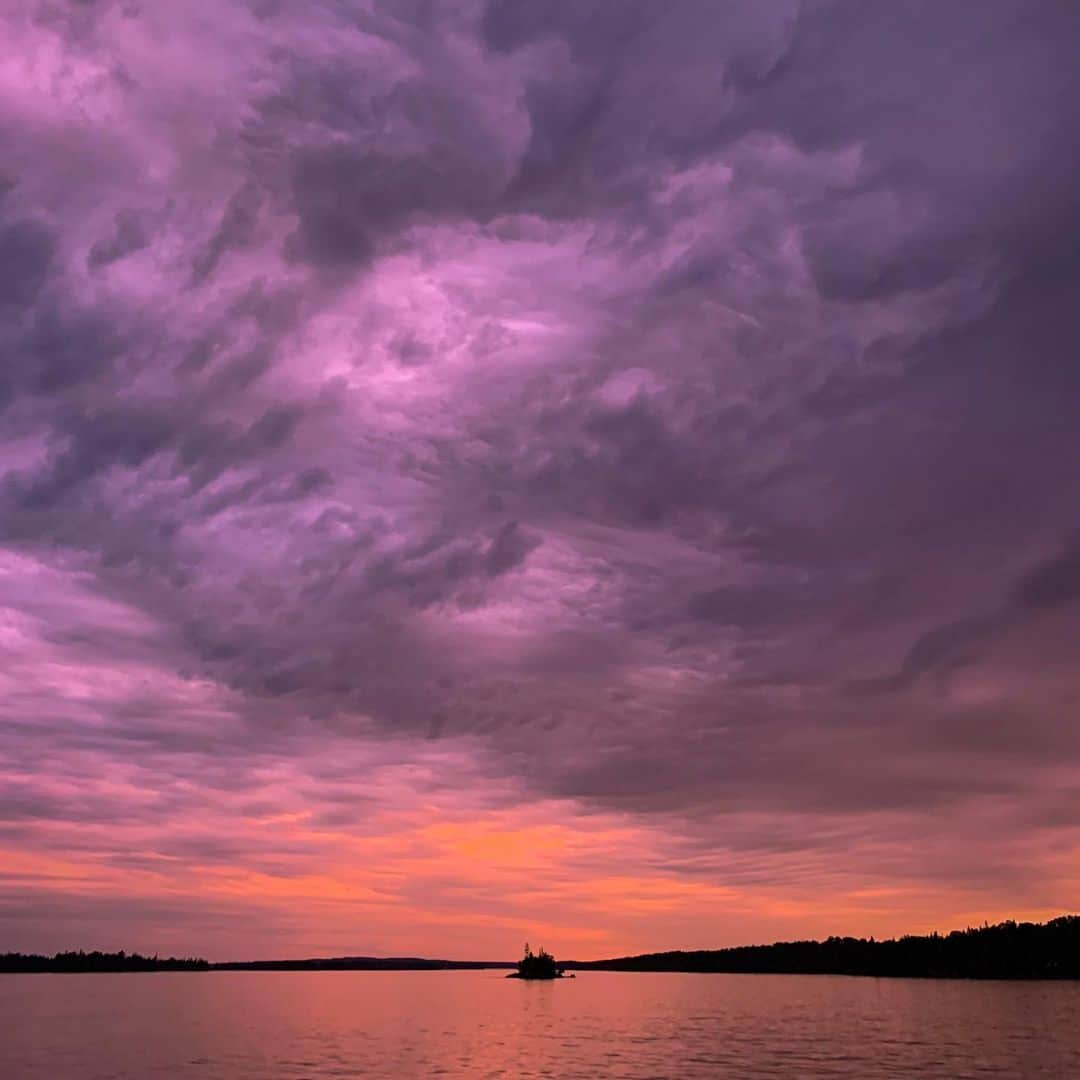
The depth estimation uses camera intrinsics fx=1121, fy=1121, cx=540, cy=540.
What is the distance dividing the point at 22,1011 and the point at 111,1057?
109m

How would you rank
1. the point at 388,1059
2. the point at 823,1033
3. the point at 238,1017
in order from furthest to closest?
the point at 238,1017 → the point at 823,1033 → the point at 388,1059

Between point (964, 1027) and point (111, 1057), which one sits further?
point (964, 1027)

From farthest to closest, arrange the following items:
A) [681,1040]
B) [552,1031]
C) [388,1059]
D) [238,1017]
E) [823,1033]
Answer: [238,1017] < [552,1031] < [823,1033] < [681,1040] < [388,1059]

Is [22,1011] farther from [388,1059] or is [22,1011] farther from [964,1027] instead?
[964,1027]

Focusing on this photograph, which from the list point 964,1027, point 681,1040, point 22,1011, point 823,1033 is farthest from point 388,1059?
point 22,1011

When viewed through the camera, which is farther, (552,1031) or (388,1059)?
(552,1031)

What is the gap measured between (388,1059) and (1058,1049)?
65.0 meters

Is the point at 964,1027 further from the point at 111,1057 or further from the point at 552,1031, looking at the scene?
the point at 111,1057

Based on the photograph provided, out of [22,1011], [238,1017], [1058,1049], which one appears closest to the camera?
[1058,1049]

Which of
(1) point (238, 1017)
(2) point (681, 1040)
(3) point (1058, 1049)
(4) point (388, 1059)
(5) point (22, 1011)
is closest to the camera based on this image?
(4) point (388, 1059)

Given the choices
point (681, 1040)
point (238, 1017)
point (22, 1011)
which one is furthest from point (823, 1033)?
point (22, 1011)

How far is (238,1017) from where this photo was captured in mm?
173375

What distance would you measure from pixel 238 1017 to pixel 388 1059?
280 feet

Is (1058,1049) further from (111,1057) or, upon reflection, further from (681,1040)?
(111,1057)
